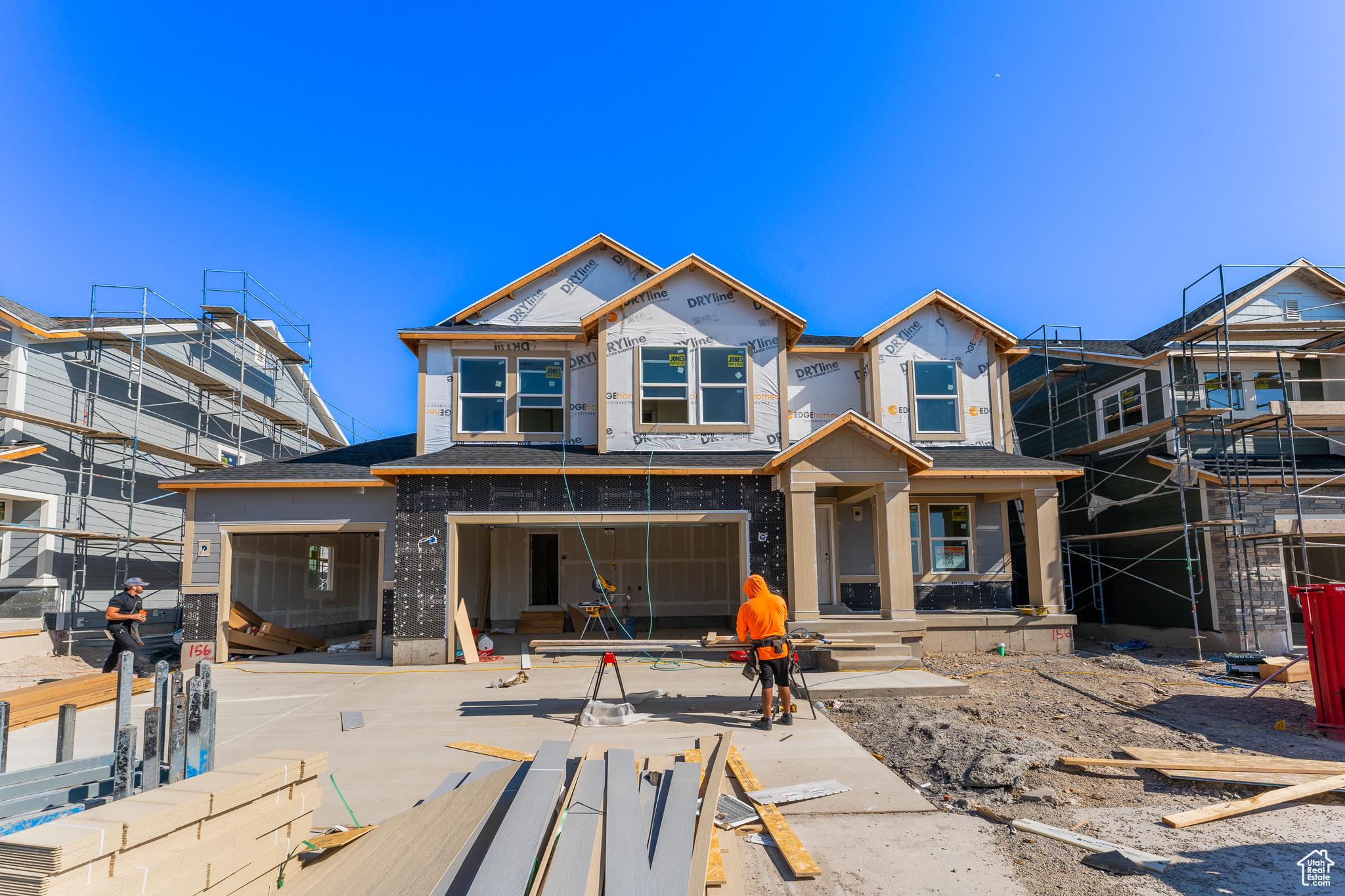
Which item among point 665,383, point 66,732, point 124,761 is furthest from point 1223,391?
point 66,732

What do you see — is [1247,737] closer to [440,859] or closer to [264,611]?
[440,859]

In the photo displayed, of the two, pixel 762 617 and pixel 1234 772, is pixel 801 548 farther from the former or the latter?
pixel 1234 772

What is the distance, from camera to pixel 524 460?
14.3 meters

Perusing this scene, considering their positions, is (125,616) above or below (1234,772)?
above

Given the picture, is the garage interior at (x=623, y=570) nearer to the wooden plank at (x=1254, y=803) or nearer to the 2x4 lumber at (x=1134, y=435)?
the 2x4 lumber at (x=1134, y=435)

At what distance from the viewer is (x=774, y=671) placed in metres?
8.56

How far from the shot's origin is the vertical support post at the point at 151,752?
4535 mm

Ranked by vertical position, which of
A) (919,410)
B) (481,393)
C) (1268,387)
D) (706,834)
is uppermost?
(1268,387)

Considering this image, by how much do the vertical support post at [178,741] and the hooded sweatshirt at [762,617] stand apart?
17.8ft

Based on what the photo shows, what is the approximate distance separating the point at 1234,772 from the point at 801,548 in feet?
25.0

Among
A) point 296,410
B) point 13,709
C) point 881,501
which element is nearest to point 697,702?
point 881,501

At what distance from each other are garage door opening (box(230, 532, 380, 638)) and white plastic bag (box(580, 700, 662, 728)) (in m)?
8.46

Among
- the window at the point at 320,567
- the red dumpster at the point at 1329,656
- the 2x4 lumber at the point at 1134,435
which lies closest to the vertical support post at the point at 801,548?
the red dumpster at the point at 1329,656

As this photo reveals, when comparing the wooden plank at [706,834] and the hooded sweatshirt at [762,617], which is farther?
the hooded sweatshirt at [762,617]
